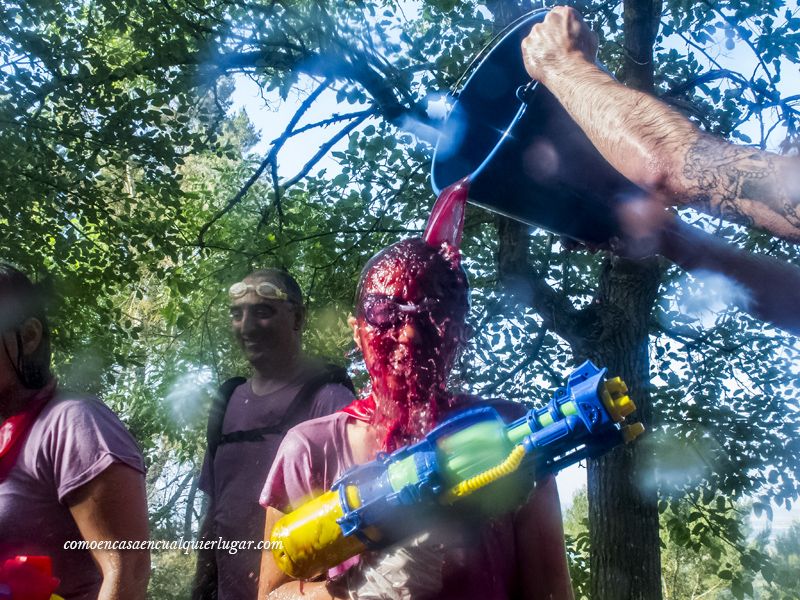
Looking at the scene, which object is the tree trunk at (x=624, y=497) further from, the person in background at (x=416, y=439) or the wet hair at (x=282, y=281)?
the person in background at (x=416, y=439)

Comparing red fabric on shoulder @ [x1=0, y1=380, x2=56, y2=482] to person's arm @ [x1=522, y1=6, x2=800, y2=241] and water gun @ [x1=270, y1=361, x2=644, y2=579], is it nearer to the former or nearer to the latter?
water gun @ [x1=270, y1=361, x2=644, y2=579]

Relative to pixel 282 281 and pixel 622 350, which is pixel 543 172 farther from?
pixel 622 350

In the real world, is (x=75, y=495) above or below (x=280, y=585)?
above

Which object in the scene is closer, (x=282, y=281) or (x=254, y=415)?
(x=254, y=415)

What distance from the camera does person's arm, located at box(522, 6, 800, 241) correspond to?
1.04 m

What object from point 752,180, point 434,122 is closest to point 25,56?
point 434,122

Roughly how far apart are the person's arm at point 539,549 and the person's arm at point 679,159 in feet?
2.43

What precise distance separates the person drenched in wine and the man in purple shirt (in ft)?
4.40

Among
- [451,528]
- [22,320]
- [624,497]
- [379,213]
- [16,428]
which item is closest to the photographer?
[451,528]

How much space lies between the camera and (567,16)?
1493 millimetres

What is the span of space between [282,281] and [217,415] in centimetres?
70

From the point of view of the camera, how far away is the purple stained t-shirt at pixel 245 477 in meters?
3.15

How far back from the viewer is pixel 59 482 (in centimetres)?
205

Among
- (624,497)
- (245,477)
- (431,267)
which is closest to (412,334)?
(431,267)
